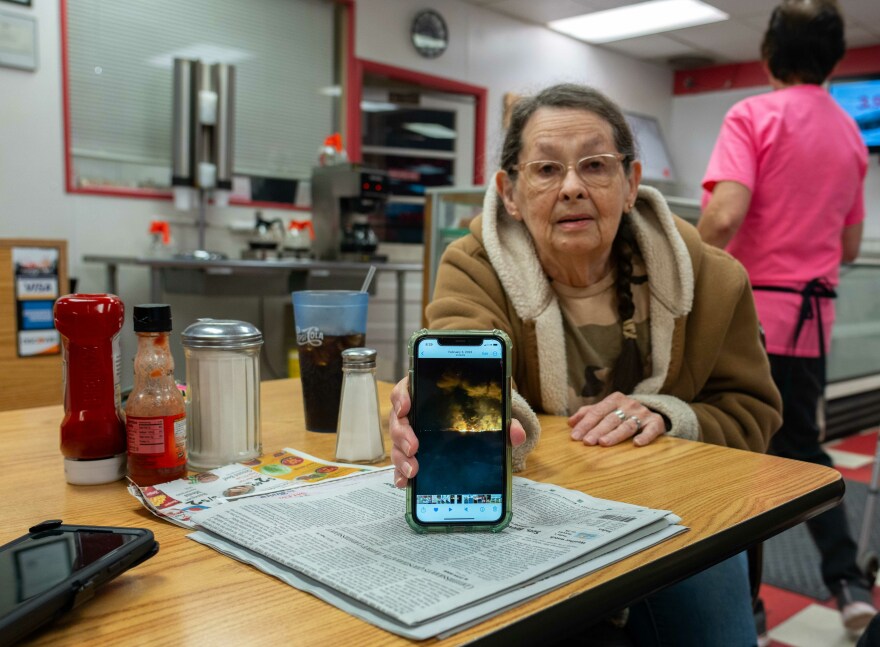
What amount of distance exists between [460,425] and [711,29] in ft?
20.8

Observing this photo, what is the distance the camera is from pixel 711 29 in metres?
6.14

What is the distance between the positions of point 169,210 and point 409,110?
2124 mm

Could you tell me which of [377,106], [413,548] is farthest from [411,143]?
[413,548]

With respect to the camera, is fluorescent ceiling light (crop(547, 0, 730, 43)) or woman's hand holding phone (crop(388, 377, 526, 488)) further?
fluorescent ceiling light (crop(547, 0, 730, 43))

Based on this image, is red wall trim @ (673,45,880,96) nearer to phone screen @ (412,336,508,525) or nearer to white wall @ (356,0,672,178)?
white wall @ (356,0,672,178)

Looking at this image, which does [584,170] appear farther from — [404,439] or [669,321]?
[404,439]

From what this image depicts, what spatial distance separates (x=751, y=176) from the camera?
2.04 m

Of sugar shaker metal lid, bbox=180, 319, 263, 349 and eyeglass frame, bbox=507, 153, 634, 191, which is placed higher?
eyeglass frame, bbox=507, 153, 634, 191

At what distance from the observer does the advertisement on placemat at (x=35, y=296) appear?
292 cm

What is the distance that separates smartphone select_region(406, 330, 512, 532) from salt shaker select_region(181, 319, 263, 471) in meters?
0.26

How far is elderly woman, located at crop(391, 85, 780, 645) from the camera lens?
134cm

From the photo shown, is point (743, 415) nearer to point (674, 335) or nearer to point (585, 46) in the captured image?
point (674, 335)

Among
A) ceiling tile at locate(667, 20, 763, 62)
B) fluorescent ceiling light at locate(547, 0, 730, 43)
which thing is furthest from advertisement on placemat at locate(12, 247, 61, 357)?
ceiling tile at locate(667, 20, 763, 62)

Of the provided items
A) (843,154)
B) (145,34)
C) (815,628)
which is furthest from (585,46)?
(815,628)
